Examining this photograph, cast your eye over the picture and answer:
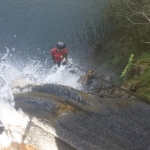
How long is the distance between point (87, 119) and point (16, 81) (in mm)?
5052

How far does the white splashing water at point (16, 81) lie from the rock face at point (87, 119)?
333 mm

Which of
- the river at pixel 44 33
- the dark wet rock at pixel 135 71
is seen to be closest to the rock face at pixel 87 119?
the dark wet rock at pixel 135 71

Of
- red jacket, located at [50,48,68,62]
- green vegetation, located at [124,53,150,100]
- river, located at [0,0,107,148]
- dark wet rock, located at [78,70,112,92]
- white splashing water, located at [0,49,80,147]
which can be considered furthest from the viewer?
river, located at [0,0,107,148]

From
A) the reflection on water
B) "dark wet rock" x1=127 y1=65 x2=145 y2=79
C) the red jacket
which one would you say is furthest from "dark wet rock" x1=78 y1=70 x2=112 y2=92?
the reflection on water

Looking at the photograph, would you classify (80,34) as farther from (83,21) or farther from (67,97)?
(67,97)

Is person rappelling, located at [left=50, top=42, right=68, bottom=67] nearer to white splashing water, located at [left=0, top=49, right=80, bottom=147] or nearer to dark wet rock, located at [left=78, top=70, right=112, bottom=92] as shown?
white splashing water, located at [left=0, top=49, right=80, bottom=147]

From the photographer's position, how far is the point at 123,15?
13.2m

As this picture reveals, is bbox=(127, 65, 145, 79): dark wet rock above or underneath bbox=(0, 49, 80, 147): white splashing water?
above

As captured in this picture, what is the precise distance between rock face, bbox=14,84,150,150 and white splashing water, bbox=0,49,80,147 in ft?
1.09

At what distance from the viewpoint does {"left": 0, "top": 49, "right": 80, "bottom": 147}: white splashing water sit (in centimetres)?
732

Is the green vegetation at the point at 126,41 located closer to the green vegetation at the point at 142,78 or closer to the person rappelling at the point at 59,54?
the green vegetation at the point at 142,78

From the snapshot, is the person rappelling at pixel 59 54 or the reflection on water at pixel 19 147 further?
the person rappelling at pixel 59 54

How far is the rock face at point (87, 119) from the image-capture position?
7.18 metres

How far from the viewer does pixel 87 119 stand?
8.03 m
